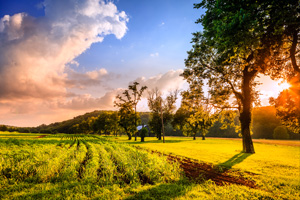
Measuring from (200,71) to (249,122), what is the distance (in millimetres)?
9497

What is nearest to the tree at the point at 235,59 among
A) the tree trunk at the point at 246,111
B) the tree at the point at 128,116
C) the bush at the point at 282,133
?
the tree trunk at the point at 246,111

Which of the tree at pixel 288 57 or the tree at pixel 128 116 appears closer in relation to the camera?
the tree at pixel 288 57

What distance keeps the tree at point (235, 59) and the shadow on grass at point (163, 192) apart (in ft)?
23.6

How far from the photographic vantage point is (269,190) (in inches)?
247

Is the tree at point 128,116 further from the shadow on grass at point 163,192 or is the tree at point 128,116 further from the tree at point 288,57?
the shadow on grass at point 163,192

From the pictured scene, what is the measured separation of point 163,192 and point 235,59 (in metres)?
16.4

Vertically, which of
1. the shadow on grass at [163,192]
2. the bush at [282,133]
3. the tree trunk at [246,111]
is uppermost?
the tree trunk at [246,111]

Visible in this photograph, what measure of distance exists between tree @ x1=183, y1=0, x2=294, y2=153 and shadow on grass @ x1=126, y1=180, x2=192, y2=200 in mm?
7184

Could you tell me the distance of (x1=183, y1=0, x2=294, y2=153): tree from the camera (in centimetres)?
670

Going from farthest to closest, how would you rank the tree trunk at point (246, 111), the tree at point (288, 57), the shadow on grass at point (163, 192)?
the tree trunk at point (246, 111) → the tree at point (288, 57) → the shadow on grass at point (163, 192)

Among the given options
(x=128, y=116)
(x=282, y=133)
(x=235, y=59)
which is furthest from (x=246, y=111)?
(x=282, y=133)

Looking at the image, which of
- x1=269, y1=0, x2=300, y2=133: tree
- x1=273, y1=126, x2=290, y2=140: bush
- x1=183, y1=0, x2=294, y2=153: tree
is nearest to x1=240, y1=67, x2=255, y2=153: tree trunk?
x1=183, y1=0, x2=294, y2=153: tree

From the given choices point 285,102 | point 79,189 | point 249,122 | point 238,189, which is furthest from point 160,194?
point 249,122

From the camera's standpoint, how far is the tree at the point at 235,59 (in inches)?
264
